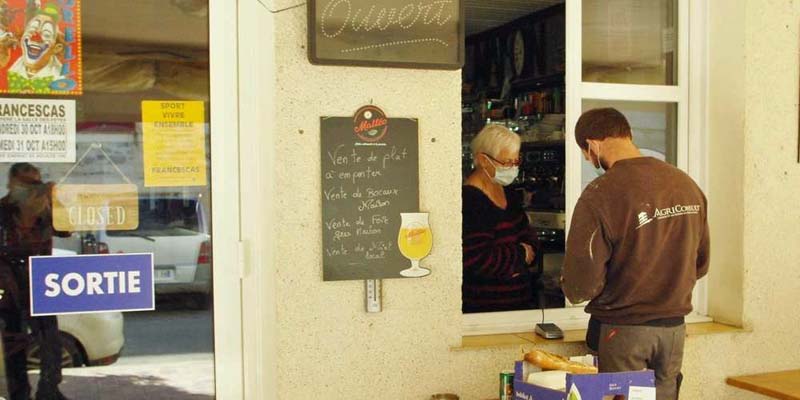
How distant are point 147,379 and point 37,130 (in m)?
0.93

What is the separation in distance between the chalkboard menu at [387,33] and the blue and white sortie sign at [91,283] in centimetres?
96

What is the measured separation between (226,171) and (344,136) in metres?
0.44

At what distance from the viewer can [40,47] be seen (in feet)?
8.09

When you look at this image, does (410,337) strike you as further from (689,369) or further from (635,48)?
(635,48)

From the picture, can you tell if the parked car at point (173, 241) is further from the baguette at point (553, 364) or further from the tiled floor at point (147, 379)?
the baguette at point (553, 364)

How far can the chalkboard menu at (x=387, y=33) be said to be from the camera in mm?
2617

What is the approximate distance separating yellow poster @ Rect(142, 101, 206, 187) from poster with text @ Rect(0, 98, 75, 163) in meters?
0.24

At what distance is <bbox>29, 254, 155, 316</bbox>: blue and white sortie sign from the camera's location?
8.05 feet

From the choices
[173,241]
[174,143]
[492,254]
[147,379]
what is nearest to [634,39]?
[492,254]

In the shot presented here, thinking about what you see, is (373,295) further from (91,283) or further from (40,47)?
(40,47)

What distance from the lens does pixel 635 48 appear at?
3584 millimetres

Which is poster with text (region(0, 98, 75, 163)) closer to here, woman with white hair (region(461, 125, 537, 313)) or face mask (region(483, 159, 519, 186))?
woman with white hair (region(461, 125, 537, 313))

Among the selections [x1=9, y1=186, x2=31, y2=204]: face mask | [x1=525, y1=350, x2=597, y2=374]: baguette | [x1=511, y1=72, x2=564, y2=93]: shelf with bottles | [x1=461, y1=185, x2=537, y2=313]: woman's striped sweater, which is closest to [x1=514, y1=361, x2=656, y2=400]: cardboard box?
[x1=525, y1=350, x2=597, y2=374]: baguette

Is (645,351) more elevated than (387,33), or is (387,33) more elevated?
(387,33)
